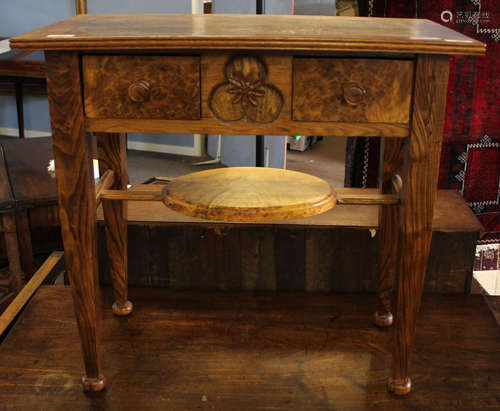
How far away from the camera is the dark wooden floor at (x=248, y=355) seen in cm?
133

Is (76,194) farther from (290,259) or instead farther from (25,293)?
(25,293)

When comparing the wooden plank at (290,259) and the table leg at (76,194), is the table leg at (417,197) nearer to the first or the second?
the wooden plank at (290,259)

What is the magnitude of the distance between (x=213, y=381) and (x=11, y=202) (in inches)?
57.3

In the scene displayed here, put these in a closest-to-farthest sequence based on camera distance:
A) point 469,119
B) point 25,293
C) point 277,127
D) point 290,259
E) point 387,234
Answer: point 277,127
point 387,234
point 290,259
point 25,293
point 469,119

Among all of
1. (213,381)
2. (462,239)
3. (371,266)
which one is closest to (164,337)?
(213,381)

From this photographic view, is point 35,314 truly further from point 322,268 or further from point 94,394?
point 322,268

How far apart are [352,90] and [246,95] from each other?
22 centimetres

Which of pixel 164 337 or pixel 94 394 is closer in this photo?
pixel 94 394

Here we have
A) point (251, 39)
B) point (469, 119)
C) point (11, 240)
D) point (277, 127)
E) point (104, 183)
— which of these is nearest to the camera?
point (251, 39)

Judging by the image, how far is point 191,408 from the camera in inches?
51.0

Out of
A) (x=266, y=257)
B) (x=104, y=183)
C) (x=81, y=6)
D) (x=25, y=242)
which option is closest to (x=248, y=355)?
(x=266, y=257)

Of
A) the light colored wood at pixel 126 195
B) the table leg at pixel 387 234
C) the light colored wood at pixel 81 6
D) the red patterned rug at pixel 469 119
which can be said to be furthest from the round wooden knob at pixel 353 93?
the light colored wood at pixel 81 6

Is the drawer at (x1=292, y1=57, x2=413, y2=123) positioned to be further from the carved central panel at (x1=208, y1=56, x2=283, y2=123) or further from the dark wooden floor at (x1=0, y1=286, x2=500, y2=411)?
the dark wooden floor at (x1=0, y1=286, x2=500, y2=411)

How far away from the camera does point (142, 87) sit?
A: 111cm
